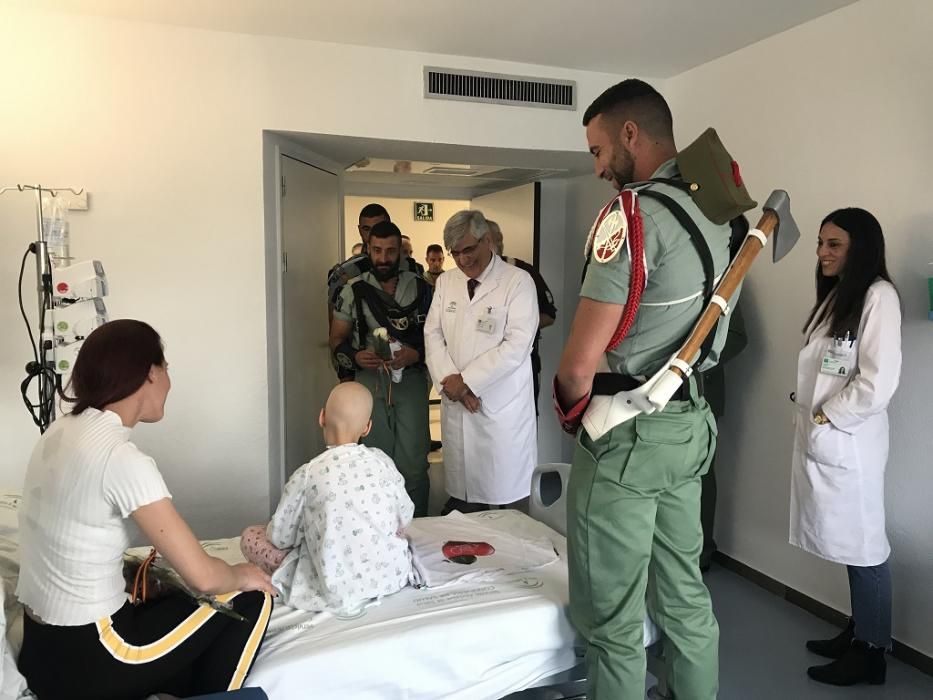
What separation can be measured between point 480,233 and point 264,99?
109 cm

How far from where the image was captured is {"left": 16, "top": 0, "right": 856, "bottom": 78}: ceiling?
2697 millimetres

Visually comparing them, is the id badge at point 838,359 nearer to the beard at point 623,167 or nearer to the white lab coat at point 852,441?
the white lab coat at point 852,441

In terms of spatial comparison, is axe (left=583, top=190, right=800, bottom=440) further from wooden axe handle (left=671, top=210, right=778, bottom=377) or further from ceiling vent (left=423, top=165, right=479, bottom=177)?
ceiling vent (left=423, top=165, right=479, bottom=177)

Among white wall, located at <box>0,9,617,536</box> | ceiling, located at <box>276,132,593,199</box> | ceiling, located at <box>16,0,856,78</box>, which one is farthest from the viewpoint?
ceiling, located at <box>276,132,593,199</box>

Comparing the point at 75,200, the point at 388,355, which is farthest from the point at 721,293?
the point at 75,200

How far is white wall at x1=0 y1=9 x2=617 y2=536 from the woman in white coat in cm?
186

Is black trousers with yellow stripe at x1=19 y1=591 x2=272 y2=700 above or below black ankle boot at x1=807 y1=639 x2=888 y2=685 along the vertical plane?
above

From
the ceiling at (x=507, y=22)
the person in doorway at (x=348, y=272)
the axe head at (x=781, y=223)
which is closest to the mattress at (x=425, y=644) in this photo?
the axe head at (x=781, y=223)

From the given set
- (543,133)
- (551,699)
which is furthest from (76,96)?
(551,699)

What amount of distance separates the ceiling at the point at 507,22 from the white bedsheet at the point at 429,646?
6.88ft

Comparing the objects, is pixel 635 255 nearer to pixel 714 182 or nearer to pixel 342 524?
pixel 714 182

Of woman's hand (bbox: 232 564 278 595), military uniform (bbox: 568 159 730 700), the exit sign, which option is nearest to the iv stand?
woman's hand (bbox: 232 564 278 595)

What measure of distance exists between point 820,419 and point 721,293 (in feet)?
3.34

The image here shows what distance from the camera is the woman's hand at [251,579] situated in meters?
1.72
